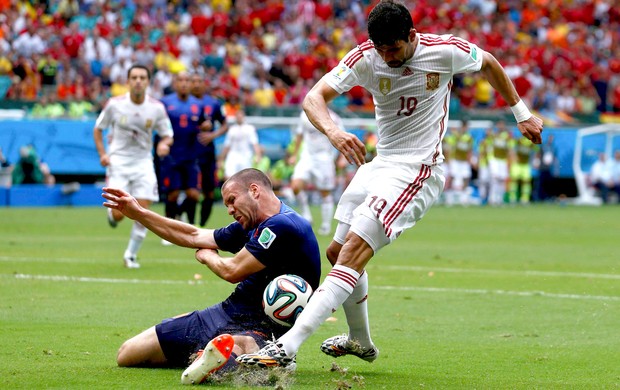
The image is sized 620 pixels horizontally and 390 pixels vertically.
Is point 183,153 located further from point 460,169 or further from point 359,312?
point 460,169

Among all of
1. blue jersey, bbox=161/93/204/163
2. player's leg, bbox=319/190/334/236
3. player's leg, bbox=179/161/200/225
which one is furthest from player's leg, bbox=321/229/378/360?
player's leg, bbox=319/190/334/236

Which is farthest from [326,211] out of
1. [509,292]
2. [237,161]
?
[509,292]

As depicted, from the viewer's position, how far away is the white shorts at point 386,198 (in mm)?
6508

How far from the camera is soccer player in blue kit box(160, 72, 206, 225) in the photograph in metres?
17.3

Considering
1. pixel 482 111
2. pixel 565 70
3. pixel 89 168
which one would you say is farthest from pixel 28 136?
pixel 565 70

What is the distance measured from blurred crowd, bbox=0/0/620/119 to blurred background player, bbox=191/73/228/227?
10.8 meters

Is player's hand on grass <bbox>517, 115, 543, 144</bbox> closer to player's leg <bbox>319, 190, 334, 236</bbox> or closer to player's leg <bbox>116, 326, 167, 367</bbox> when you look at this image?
player's leg <bbox>116, 326, 167, 367</bbox>

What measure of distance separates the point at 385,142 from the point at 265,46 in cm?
2806

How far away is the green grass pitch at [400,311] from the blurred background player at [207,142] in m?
1.20

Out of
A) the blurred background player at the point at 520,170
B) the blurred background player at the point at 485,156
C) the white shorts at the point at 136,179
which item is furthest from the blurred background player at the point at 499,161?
the white shorts at the point at 136,179

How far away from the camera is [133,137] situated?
47.8ft

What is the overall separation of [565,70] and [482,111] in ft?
18.1

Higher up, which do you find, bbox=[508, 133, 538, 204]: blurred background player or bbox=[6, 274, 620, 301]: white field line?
bbox=[6, 274, 620, 301]: white field line

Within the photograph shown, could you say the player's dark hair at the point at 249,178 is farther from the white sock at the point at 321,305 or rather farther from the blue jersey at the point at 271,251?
the white sock at the point at 321,305
